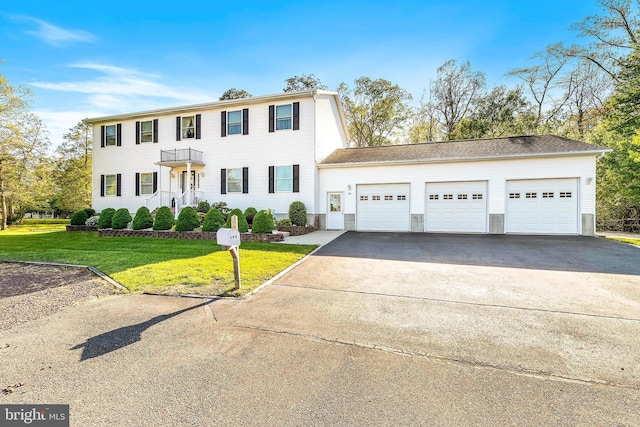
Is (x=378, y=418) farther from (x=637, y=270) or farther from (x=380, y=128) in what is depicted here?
(x=380, y=128)

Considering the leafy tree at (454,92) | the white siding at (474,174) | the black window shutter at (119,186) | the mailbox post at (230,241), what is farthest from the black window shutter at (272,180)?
the leafy tree at (454,92)

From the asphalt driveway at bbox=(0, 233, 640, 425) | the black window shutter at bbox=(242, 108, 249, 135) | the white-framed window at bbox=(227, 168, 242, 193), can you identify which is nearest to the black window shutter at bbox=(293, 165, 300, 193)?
the white-framed window at bbox=(227, 168, 242, 193)

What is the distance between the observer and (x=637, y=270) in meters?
6.88

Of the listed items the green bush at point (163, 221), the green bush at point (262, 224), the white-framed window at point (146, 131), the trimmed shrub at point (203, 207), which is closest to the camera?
the green bush at point (262, 224)

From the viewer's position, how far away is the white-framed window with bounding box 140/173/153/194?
18.5 metres

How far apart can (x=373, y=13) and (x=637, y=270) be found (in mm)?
11726

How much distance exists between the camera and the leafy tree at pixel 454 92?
25.5 meters

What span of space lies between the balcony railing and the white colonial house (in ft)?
0.21

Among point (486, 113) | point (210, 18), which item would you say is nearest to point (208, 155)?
point (210, 18)

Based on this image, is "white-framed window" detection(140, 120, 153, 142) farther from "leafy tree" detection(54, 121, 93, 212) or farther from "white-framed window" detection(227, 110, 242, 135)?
"leafy tree" detection(54, 121, 93, 212)

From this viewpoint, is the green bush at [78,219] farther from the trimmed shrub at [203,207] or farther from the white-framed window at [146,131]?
the trimmed shrub at [203,207]

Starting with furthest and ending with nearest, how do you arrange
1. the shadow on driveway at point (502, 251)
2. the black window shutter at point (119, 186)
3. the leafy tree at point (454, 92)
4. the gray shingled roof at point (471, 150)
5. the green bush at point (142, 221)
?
the leafy tree at point (454, 92), the black window shutter at point (119, 186), the green bush at point (142, 221), the gray shingled roof at point (471, 150), the shadow on driveway at point (502, 251)

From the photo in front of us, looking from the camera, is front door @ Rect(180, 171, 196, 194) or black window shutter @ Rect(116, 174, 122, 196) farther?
black window shutter @ Rect(116, 174, 122, 196)

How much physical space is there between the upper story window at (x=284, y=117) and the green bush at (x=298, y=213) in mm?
4272
